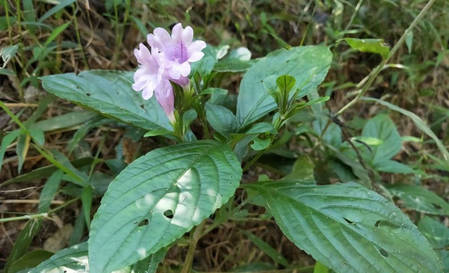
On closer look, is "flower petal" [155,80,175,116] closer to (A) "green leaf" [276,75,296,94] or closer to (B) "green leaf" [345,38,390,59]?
(A) "green leaf" [276,75,296,94]

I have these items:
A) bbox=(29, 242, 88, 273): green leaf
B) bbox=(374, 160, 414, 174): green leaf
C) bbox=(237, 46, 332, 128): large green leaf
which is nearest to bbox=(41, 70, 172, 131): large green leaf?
bbox=(237, 46, 332, 128): large green leaf

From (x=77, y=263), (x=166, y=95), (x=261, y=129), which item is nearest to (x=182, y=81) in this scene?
(x=166, y=95)

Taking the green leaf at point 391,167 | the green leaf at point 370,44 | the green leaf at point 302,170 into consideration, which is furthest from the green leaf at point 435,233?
the green leaf at point 370,44

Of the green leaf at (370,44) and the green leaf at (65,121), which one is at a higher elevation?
the green leaf at (370,44)

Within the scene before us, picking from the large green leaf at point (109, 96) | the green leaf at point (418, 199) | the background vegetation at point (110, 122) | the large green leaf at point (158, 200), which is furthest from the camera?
the green leaf at point (418, 199)

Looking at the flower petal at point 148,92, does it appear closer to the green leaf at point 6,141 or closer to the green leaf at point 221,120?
the green leaf at point 221,120

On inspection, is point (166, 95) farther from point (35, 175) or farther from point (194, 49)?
point (35, 175)
